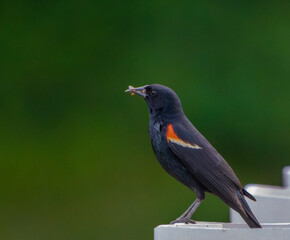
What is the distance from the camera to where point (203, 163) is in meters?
2.10

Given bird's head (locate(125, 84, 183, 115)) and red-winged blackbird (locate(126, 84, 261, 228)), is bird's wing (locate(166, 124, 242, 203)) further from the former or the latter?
bird's head (locate(125, 84, 183, 115))

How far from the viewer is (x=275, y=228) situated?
1.39 m

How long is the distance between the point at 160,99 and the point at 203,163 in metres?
0.33

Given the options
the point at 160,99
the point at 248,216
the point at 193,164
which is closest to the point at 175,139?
the point at 193,164

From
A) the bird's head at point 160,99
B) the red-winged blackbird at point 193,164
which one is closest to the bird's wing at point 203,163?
the red-winged blackbird at point 193,164

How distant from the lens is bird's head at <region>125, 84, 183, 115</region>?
2.26 meters

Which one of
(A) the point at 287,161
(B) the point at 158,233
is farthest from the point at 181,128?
(A) the point at 287,161

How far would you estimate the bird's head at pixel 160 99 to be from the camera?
7.42ft

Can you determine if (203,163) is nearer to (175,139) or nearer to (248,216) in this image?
(175,139)

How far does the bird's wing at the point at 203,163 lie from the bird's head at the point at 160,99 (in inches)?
5.4

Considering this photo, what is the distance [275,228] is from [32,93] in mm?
4868

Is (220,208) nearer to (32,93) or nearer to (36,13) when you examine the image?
(32,93)

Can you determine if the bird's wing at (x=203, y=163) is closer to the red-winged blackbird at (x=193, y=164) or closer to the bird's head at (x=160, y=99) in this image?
the red-winged blackbird at (x=193, y=164)

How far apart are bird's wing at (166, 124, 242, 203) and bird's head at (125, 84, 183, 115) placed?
0.45 feet
